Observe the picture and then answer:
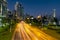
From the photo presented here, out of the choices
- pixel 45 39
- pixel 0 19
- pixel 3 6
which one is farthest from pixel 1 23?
pixel 45 39

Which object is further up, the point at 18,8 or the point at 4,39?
the point at 18,8

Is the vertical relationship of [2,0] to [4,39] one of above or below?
above

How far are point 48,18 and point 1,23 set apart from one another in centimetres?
2309

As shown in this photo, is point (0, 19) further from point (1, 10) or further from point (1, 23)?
point (1, 10)

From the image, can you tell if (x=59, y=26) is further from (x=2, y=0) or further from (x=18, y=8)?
(x=2, y=0)

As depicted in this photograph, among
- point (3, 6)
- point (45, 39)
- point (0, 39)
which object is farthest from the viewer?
point (3, 6)

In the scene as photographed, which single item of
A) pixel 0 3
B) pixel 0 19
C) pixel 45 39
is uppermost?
pixel 0 3

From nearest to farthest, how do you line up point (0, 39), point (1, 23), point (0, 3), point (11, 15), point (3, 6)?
point (0, 39) < point (1, 23) < point (0, 3) < point (3, 6) < point (11, 15)

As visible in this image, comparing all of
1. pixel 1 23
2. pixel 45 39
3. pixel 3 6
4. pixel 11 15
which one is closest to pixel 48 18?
pixel 11 15

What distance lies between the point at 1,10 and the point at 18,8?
3.88 meters

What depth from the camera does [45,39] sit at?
26344mm

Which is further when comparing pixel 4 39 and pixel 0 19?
pixel 0 19

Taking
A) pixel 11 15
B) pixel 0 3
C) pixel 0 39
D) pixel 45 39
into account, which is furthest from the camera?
pixel 11 15

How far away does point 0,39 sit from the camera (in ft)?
77.7
